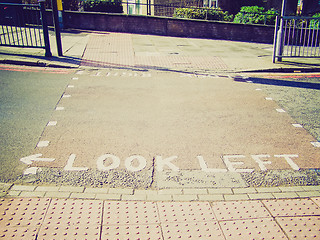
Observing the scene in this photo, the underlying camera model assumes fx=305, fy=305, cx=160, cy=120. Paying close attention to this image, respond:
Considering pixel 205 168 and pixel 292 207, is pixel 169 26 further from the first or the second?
pixel 292 207

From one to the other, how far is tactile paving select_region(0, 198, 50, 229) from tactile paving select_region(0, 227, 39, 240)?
6 centimetres

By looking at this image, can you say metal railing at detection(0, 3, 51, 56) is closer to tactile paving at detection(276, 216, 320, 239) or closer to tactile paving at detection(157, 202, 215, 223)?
tactile paving at detection(157, 202, 215, 223)

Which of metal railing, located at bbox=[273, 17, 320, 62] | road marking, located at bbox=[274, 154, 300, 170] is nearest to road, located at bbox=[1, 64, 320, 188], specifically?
road marking, located at bbox=[274, 154, 300, 170]

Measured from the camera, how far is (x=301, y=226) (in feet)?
10.9

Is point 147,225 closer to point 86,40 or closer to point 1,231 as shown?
point 1,231

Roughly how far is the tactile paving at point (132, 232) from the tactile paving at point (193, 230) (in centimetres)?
10

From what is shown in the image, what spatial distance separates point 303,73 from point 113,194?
8872mm

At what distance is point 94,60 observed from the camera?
10891 millimetres

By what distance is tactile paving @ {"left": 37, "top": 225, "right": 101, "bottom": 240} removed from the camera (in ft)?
10.1

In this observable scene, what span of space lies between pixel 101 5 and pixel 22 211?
57.9 feet

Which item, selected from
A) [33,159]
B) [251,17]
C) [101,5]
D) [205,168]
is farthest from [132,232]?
[251,17]

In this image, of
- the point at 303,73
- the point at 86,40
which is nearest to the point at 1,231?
the point at 303,73

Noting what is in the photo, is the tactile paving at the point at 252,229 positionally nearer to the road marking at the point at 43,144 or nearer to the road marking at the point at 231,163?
the road marking at the point at 231,163

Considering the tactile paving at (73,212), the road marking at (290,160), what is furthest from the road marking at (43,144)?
the road marking at (290,160)
